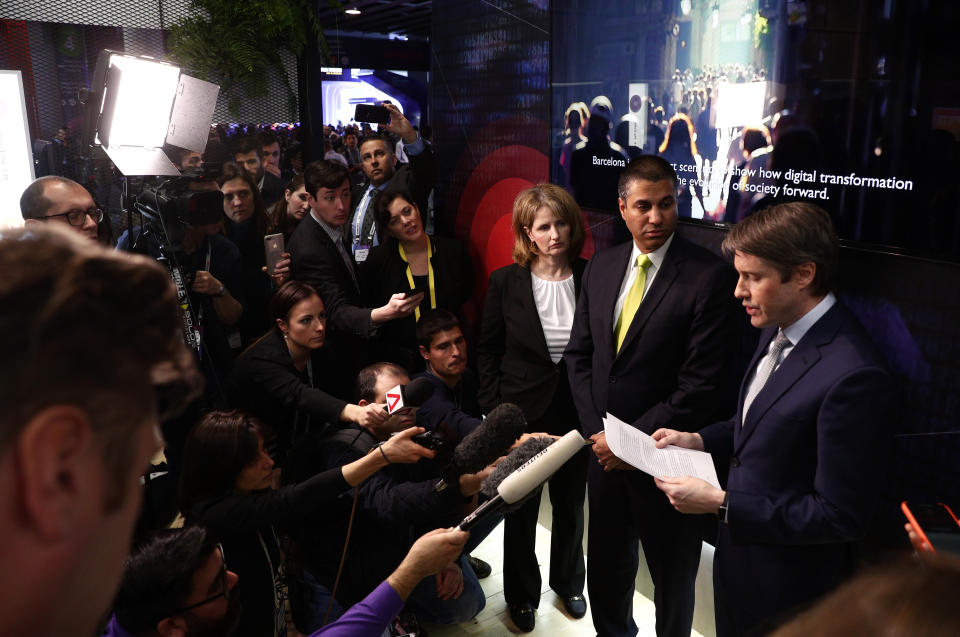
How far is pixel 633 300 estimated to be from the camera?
2.64 meters

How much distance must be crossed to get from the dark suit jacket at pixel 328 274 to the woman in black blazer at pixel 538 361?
73 cm

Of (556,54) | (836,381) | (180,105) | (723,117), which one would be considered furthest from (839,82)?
A: (180,105)

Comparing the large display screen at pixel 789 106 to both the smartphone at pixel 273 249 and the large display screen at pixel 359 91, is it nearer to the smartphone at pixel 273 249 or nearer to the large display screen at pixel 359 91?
the smartphone at pixel 273 249

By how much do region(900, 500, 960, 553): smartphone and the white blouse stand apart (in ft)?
5.11

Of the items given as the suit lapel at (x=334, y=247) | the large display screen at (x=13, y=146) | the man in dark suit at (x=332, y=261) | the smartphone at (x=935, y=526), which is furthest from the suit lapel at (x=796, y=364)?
the large display screen at (x=13, y=146)

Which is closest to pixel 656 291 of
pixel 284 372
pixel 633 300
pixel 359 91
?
pixel 633 300

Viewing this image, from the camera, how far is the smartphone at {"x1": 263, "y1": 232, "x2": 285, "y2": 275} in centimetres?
378

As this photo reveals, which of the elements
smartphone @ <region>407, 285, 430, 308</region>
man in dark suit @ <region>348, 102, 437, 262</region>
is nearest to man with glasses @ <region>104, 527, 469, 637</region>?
smartphone @ <region>407, 285, 430, 308</region>

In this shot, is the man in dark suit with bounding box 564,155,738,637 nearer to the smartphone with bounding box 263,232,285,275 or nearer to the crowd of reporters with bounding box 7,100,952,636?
the crowd of reporters with bounding box 7,100,952,636

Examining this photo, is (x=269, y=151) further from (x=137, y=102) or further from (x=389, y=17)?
(x=389, y=17)

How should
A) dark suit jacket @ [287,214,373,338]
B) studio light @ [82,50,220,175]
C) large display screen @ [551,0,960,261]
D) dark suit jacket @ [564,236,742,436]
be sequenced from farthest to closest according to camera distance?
dark suit jacket @ [287,214,373,338] → studio light @ [82,50,220,175] → dark suit jacket @ [564,236,742,436] → large display screen @ [551,0,960,261]

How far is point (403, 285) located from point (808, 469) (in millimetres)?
2299

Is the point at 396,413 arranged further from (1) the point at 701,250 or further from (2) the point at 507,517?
(1) the point at 701,250

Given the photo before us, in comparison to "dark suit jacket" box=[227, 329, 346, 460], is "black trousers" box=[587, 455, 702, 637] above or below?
below
